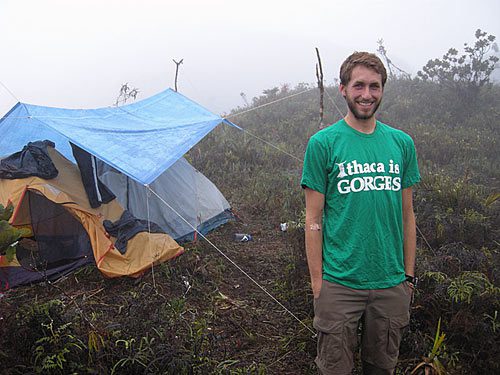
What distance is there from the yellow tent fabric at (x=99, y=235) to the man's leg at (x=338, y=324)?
2787 millimetres

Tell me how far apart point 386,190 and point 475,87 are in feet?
36.8

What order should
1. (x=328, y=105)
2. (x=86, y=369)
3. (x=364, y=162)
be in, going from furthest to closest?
(x=328, y=105)
(x=86, y=369)
(x=364, y=162)

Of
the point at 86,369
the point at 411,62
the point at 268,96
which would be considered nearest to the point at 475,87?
the point at 268,96

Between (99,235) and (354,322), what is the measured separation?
3.31m

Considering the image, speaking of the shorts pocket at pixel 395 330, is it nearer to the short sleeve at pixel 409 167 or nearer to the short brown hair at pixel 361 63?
the short sleeve at pixel 409 167

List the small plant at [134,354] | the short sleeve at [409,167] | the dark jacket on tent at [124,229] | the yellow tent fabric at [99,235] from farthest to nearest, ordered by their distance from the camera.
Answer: the dark jacket on tent at [124,229] → the yellow tent fabric at [99,235] → the small plant at [134,354] → the short sleeve at [409,167]

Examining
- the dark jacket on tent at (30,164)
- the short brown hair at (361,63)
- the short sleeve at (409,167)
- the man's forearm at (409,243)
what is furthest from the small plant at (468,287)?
the dark jacket on tent at (30,164)

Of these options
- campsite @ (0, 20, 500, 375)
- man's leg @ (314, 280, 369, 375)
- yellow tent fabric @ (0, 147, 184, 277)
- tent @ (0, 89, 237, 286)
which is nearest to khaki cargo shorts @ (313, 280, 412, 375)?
man's leg @ (314, 280, 369, 375)

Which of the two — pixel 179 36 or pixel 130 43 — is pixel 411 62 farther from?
pixel 130 43

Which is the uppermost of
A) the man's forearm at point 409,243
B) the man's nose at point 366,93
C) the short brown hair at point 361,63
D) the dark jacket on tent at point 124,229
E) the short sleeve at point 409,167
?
the short brown hair at point 361,63

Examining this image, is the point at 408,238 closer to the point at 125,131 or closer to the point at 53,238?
the point at 53,238

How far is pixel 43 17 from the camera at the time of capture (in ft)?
280

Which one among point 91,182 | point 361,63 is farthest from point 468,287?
point 91,182

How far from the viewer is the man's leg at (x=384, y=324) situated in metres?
1.84
